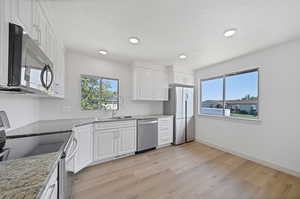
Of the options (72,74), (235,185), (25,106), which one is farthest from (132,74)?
(235,185)

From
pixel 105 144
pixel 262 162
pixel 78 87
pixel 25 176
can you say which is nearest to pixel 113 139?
pixel 105 144

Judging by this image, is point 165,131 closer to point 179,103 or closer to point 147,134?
point 147,134

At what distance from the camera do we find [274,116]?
2.27m

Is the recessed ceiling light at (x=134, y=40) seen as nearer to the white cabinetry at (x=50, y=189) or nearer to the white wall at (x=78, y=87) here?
the white wall at (x=78, y=87)

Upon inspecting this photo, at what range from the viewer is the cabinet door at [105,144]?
7.73 ft

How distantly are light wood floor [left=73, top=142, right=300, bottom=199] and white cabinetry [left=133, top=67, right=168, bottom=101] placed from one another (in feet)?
5.21

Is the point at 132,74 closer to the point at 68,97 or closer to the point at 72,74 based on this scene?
the point at 72,74

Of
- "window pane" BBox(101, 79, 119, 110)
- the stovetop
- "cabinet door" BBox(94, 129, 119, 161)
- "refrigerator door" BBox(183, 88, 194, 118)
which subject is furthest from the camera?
"refrigerator door" BBox(183, 88, 194, 118)

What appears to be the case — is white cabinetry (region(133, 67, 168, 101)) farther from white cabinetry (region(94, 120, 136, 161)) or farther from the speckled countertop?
the speckled countertop

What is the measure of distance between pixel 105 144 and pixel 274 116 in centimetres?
339

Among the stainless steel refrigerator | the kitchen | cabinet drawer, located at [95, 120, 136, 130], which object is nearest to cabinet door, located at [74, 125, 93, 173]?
the kitchen

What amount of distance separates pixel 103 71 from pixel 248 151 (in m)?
3.93

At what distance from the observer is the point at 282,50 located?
2.19 meters

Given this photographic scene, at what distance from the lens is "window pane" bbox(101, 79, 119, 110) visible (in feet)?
10.0
